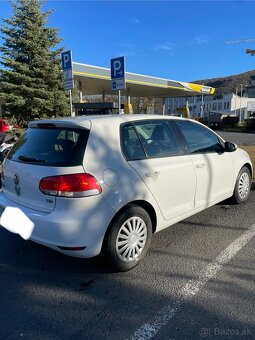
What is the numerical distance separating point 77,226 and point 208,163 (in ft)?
7.32

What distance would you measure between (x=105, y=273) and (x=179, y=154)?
1.69 metres

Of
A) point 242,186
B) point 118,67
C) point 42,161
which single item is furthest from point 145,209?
point 118,67

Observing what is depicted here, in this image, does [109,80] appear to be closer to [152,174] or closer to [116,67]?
[116,67]

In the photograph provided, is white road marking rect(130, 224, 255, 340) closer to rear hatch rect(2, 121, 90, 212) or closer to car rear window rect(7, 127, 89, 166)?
rear hatch rect(2, 121, 90, 212)

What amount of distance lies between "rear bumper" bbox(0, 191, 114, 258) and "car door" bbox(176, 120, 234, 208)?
1642 mm

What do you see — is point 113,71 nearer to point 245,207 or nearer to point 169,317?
point 245,207

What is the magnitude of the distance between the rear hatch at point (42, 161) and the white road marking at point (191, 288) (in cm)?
135

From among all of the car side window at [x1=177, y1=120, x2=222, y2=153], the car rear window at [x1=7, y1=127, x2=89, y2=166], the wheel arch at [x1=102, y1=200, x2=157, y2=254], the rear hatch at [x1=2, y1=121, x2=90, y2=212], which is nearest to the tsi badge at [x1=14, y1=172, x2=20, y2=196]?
the rear hatch at [x1=2, y1=121, x2=90, y2=212]

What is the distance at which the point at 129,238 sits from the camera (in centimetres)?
343

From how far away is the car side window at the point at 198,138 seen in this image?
14.3ft

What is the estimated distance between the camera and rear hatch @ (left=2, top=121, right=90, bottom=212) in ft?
10.3

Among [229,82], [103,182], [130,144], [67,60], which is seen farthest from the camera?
[229,82]

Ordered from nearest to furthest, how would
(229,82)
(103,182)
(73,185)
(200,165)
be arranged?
(73,185) → (103,182) → (200,165) → (229,82)

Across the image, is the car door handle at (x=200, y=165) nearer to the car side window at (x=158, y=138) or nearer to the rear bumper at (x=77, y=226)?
the car side window at (x=158, y=138)
